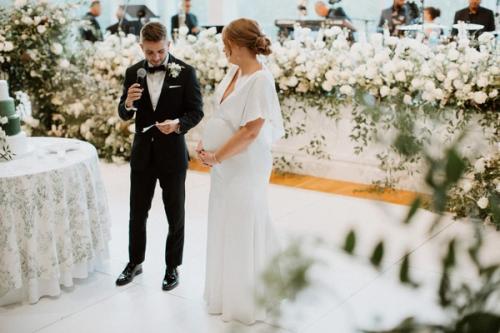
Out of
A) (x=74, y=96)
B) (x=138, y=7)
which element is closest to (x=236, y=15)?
(x=138, y=7)

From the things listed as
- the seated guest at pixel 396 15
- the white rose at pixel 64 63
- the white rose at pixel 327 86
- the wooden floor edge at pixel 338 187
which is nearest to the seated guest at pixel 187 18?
the white rose at pixel 64 63

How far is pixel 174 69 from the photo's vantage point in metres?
3.67

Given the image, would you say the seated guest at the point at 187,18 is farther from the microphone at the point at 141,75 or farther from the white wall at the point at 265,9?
the microphone at the point at 141,75

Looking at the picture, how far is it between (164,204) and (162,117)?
0.53 m

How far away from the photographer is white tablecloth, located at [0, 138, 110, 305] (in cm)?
358

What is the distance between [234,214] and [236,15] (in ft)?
21.6

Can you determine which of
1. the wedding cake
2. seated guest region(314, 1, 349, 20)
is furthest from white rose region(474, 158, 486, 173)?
seated guest region(314, 1, 349, 20)

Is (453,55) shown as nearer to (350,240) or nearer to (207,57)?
(207,57)

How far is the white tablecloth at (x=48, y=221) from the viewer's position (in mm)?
3578

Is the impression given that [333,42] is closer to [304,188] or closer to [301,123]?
[301,123]

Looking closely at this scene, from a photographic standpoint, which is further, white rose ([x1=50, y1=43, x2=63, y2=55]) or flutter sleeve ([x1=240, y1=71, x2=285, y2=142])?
white rose ([x1=50, y1=43, x2=63, y2=55])

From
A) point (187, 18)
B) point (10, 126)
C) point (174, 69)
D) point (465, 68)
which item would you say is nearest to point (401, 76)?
point (465, 68)

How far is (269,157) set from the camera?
3.42 metres

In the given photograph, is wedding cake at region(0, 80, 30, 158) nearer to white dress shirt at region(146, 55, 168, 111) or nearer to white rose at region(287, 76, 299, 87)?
white dress shirt at region(146, 55, 168, 111)
